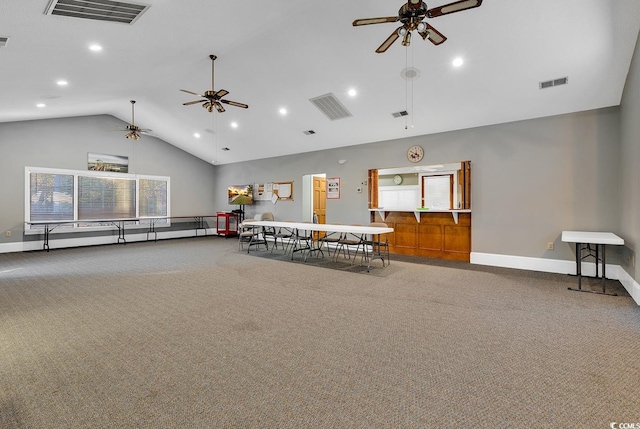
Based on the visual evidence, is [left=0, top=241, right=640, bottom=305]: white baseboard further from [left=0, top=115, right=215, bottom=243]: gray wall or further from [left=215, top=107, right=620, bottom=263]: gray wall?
[left=0, top=115, right=215, bottom=243]: gray wall

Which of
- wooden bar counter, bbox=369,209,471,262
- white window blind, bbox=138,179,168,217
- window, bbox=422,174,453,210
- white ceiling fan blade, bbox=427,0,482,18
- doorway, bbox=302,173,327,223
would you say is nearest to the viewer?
white ceiling fan blade, bbox=427,0,482,18

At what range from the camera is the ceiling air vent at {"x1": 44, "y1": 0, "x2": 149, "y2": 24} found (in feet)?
10.7

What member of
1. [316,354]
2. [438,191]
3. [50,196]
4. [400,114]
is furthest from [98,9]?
[438,191]

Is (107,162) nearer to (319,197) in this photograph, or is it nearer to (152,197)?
(152,197)

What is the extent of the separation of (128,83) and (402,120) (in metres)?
5.65

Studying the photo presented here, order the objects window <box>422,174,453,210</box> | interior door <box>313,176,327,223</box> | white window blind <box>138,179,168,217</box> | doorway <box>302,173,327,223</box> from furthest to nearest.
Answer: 1. white window blind <box>138,179,168,217</box>
2. interior door <box>313,176,327,223</box>
3. doorway <box>302,173,327,223</box>
4. window <box>422,174,453,210</box>

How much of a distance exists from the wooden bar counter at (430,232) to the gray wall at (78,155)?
280 inches

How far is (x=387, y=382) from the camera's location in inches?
78.2

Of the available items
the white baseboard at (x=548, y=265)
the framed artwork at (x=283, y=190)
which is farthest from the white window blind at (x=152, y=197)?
the white baseboard at (x=548, y=265)

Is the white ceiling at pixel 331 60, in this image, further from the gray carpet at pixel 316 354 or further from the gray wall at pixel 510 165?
the gray carpet at pixel 316 354

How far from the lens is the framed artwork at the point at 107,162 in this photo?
8.61m

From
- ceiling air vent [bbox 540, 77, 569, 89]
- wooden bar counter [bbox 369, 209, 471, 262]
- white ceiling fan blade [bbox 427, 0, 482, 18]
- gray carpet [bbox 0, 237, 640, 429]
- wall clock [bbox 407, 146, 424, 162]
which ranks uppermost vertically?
ceiling air vent [bbox 540, 77, 569, 89]

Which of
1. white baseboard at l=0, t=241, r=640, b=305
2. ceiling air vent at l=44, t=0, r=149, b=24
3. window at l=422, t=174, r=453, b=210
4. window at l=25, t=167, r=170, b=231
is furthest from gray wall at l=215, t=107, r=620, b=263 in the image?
window at l=25, t=167, r=170, b=231

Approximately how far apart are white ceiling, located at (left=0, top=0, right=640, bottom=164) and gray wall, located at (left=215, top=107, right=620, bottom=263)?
0.27 m
